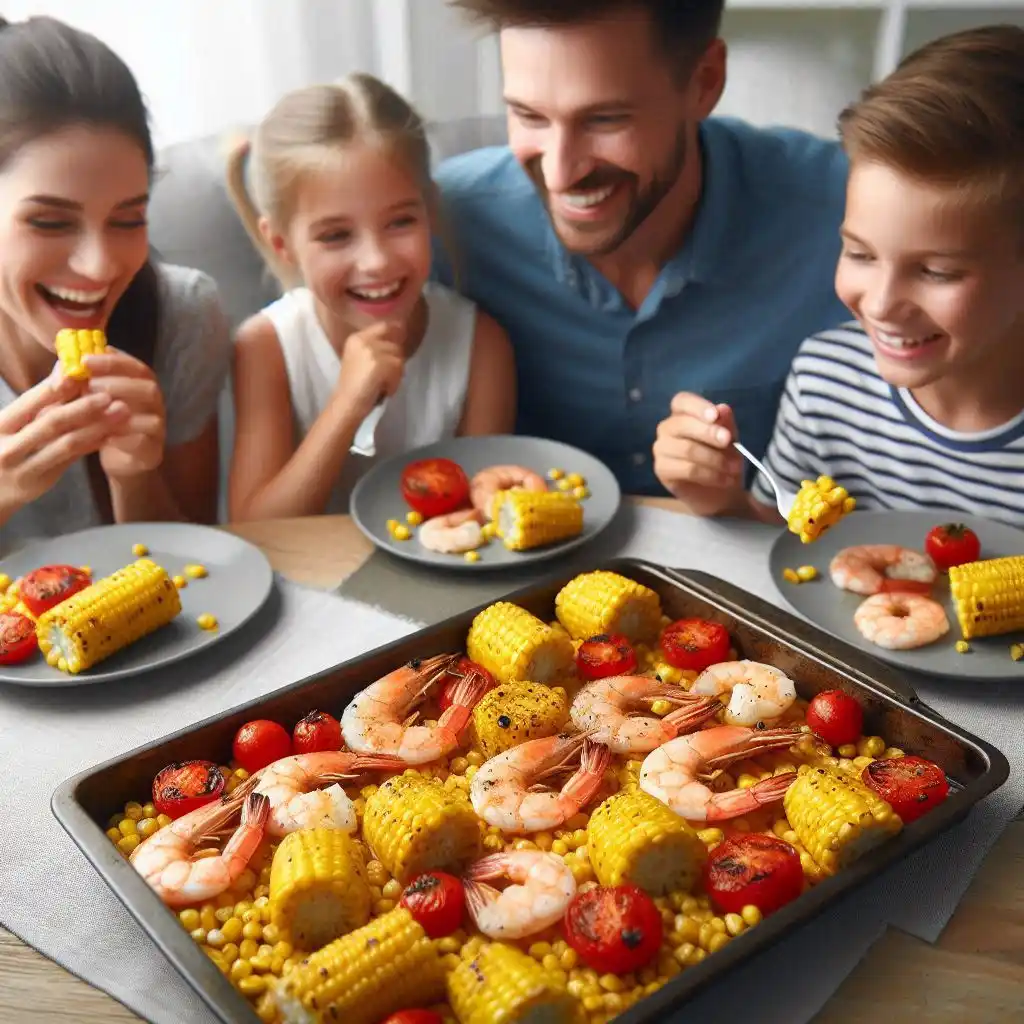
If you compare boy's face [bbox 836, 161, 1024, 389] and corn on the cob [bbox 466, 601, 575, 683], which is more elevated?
boy's face [bbox 836, 161, 1024, 389]

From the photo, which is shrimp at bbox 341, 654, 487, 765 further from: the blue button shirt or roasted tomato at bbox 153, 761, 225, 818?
the blue button shirt

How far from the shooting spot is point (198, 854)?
1.39 m

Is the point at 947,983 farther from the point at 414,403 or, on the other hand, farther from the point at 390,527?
the point at 414,403

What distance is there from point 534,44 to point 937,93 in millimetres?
803

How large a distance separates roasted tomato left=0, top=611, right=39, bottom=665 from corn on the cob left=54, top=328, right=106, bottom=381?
0.53 m

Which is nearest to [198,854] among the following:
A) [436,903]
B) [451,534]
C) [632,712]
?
[436,903]

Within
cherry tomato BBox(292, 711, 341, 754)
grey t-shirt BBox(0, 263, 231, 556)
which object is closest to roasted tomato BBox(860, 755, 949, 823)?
cherry tomato BBox(292, 711, 341, 754)

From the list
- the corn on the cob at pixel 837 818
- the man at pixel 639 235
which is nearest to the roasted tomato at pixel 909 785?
the corn on the cob at pixel 837 818

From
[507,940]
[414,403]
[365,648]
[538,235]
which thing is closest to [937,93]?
[538,235]

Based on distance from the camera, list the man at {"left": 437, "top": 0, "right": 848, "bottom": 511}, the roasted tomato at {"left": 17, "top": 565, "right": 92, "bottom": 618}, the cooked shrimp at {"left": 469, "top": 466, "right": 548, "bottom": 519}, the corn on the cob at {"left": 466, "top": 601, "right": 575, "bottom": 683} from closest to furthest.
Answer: the corn on the cob at {"left": 466, "top": 601, "right": 575, "bottom": 683} → the roasted tomato at {"left": 17, "top": 565, "right": 92, "bottom": 618} → the man at {"left": 437, "top": 0, "right": 848, "bottom": 511} → the cooked shrimp at {"left": 469, "top": 466, "right": 548, "bottom": 519}

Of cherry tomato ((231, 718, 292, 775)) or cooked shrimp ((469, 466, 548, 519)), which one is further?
cooked shrimp ((469, 466, 548, 519))

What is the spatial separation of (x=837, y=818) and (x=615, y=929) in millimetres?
320

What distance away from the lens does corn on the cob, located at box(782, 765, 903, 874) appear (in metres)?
1.31

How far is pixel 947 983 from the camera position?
1.25 metres
